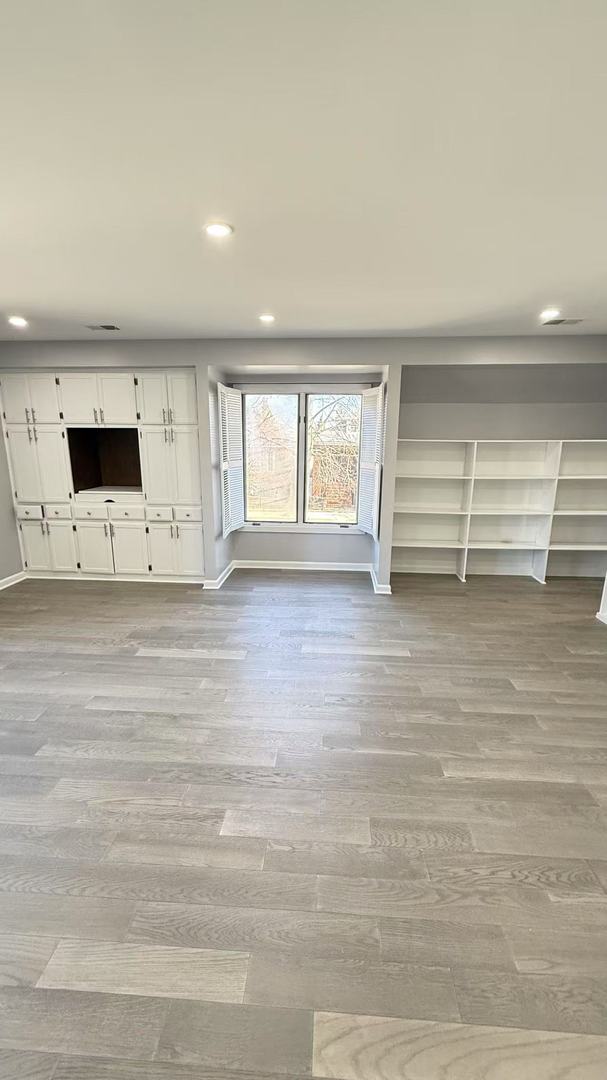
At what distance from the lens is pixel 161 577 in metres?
4.77

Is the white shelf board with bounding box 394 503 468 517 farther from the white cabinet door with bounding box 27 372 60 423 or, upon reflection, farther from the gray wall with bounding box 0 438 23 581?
the gray wall with bounding box 0 438 23 581

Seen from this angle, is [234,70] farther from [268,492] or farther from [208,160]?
[268,492]

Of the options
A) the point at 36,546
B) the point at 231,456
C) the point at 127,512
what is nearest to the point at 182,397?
the point at 231,456

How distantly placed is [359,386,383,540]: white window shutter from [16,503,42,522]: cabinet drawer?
11.9 ft

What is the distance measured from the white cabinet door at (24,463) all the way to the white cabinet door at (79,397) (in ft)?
1.65

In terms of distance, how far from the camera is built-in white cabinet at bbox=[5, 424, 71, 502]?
4.48 m

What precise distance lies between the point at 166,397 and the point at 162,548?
5.26ft

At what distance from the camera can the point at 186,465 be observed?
174 inches

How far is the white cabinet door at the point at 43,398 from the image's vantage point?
4352 millimetres

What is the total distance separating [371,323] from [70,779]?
3.66m

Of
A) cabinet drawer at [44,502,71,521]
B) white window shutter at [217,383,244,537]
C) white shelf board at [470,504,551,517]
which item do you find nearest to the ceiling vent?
white shelf board at [470,504,551,517]

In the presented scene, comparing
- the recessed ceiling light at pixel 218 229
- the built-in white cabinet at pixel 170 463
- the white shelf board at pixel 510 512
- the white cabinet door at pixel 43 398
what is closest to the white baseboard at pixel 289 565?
the built-in white cabinet at pixel 170 463

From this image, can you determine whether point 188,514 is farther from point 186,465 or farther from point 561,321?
point 561,321

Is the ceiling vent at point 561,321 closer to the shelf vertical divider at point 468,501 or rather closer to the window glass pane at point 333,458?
the shelf vertical divider at point 468,501
